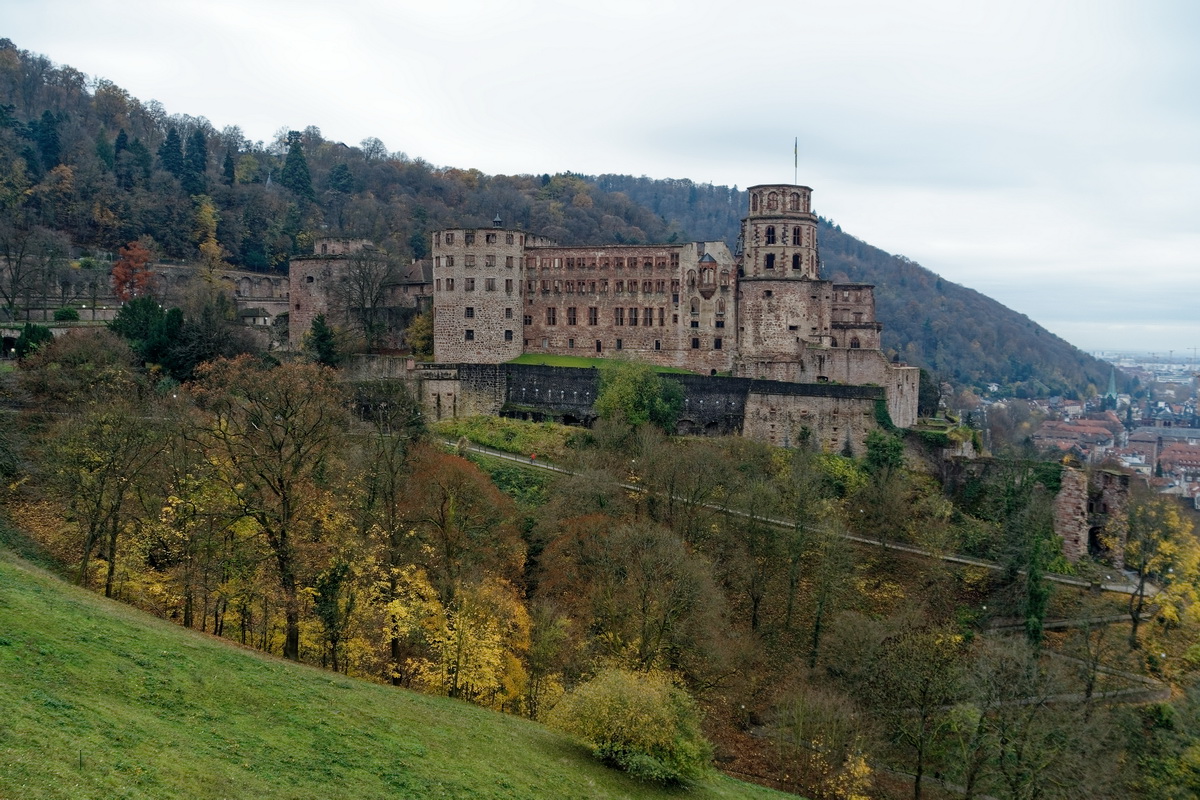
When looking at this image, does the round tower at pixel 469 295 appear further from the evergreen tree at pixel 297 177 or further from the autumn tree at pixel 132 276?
the evergreen tree at pixel 297 177

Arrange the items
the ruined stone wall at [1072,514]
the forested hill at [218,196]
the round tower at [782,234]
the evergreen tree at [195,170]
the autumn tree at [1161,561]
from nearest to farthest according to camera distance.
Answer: the autumn tree at [1161,561], the ruined stone wall at [1072,514], the round tower at [782,234], the forested hill at [218,196], the evergreen tree at [195,170]

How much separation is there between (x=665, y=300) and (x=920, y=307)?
121m

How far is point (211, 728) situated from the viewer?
15.6 m

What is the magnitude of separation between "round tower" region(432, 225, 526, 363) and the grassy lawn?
1689mm

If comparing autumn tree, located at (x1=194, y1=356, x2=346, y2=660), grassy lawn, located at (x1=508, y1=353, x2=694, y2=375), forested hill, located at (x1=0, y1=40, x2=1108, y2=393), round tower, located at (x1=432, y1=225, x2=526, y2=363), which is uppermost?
forested hill, located at (x1=0, y1=40, x2=1108, y2=393)

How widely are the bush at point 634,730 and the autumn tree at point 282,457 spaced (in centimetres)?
813

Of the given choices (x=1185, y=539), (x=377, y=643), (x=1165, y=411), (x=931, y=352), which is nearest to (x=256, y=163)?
(x=377, y=643)

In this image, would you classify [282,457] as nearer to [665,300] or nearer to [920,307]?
[665,300]

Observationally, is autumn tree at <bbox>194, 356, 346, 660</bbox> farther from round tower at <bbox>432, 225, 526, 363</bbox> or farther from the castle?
the castle

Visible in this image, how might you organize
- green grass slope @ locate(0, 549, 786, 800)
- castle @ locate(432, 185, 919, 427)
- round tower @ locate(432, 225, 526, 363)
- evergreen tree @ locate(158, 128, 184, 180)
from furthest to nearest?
1. evergreen tree @ locate(158, 128, 184, 180)
2. round tower @ locate(432, 225, 526, 363)
3. castle @ locate(432, 185, 919, 427)
4. green grass slope @ locate(0, 549, 786, 800)

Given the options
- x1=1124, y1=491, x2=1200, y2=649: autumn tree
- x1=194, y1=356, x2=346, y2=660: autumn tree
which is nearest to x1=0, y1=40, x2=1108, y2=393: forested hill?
x1=194, y1=356, x2=346, y2=660: autumn tree

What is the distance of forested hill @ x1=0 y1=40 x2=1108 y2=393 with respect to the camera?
234 feet

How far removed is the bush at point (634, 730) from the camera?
2045 centimetres

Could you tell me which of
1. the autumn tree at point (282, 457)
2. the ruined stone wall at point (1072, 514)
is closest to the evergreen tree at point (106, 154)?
the autumn tree at point (282, 457)
